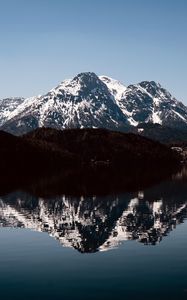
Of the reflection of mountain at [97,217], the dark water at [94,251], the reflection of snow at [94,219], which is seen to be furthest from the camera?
the reflection of mountain at [97,217]

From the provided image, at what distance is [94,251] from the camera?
69750mm

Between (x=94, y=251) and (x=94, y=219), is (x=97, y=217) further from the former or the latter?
(x=94, y=251)

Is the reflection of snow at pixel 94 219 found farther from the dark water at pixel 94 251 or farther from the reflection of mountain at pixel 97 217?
the dark water at pixel 94 251

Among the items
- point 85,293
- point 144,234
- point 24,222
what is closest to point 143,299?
point 85,293

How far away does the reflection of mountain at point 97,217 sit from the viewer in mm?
81562

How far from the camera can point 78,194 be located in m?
165

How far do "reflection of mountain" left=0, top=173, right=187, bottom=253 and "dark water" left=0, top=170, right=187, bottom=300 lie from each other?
150 millimetres

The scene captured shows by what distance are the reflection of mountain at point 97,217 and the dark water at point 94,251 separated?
15cm

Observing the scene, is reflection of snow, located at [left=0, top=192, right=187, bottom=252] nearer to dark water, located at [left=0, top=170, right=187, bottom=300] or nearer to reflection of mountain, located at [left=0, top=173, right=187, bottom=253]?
reflection of mountain, located at [left=0, top=173, right=187, bottom=253]

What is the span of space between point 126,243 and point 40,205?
64.8 meters

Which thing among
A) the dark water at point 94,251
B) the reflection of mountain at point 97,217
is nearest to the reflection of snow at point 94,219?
the reflection of mountain at point 97,217

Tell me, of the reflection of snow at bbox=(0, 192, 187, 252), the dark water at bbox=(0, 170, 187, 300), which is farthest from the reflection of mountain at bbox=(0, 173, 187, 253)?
the dark water at bbox=(0, 170, 187, 300)

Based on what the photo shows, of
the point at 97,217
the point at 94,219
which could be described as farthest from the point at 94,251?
the point at 97,217

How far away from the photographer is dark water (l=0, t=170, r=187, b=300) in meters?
49.5
